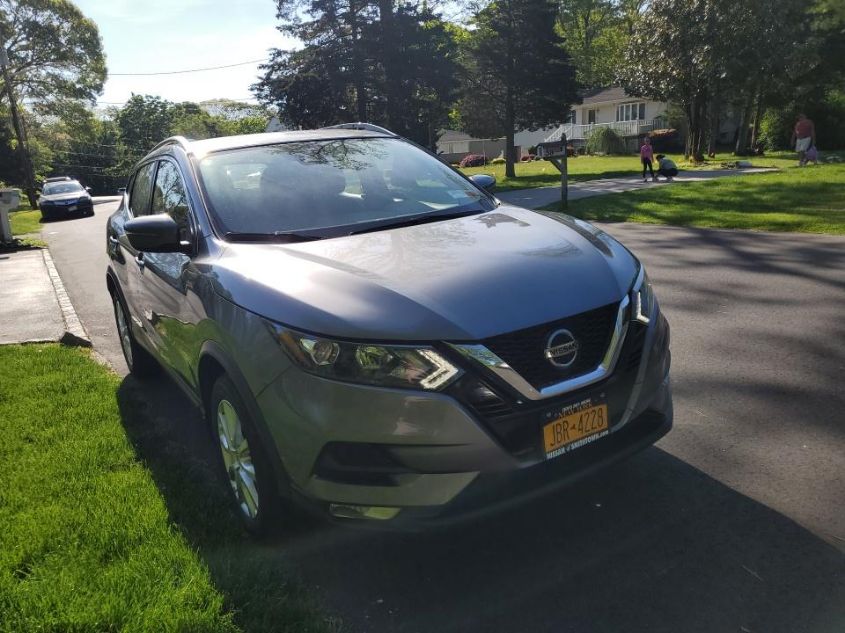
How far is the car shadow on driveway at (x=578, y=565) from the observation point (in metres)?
2.48

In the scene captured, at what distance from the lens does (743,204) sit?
42.4 ft

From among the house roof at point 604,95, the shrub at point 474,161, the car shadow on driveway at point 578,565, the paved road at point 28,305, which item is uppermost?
the house roof at point 604,95

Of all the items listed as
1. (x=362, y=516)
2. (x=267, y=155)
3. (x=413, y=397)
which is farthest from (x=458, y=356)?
(x=267, y=155)

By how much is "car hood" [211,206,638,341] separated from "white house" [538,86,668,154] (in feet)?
158

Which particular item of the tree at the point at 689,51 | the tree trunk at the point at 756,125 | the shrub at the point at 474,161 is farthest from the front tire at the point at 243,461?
the shrub at the point at 474,161

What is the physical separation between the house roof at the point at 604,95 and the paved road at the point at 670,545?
5579 cm

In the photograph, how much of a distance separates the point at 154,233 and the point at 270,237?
56cm

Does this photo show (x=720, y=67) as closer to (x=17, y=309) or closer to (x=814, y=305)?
(x=814, y=305)

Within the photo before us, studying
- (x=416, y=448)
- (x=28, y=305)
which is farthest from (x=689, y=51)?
(x=416, y=448)

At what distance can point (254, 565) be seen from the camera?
2854mm

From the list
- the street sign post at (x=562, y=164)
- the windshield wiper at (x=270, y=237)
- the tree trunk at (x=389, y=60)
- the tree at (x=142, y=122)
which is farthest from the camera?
the tree at (x=142, y=122)

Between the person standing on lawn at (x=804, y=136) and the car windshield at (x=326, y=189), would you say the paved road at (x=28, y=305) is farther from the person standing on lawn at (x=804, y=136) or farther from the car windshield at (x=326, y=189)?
the person standing on lawn at (x=804, y=136)

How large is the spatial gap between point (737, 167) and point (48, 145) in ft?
165

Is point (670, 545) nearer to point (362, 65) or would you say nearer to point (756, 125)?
point (362, 65)
